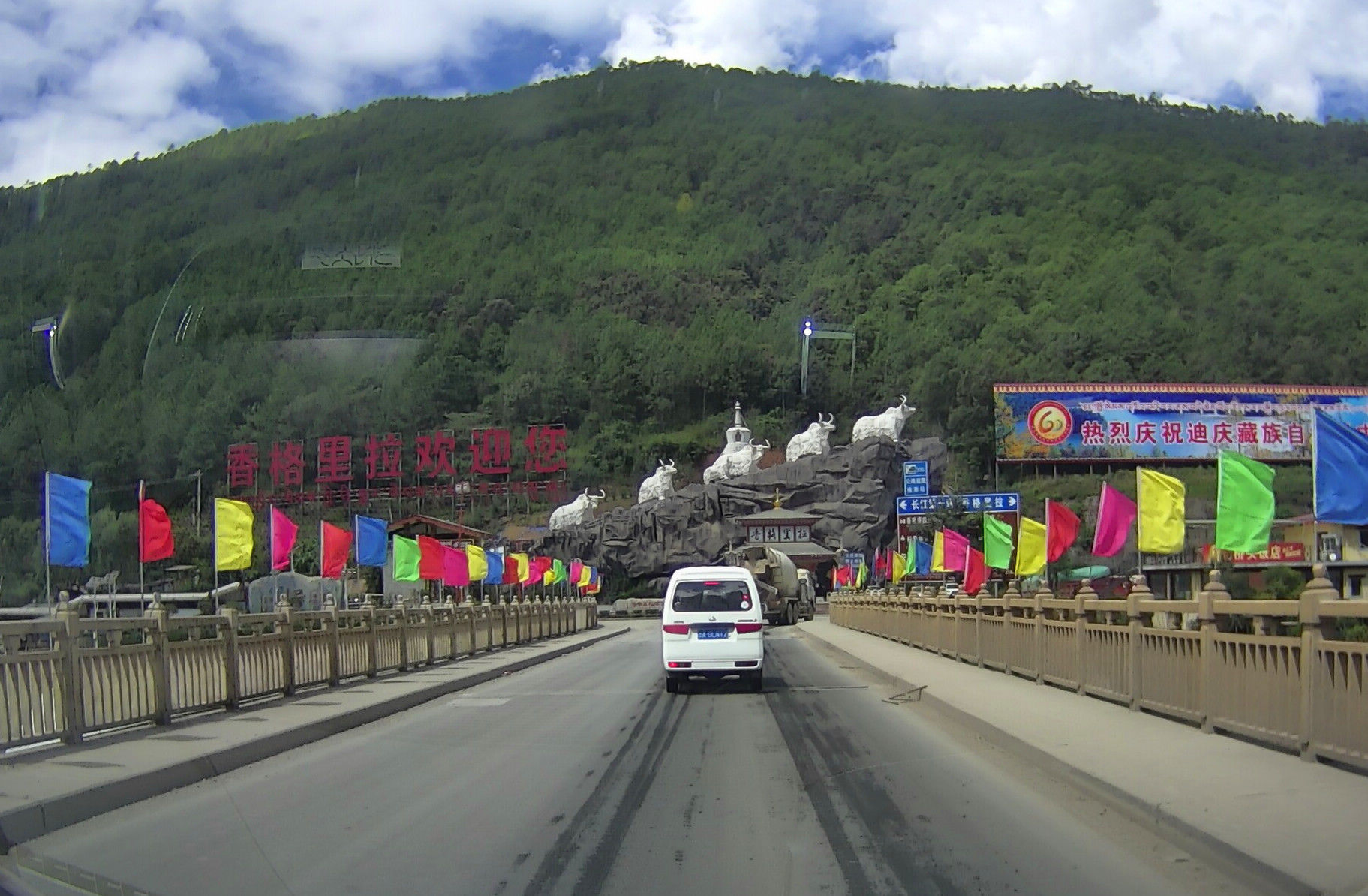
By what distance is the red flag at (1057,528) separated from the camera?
84.8 feet

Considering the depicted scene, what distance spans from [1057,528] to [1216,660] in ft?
49.5

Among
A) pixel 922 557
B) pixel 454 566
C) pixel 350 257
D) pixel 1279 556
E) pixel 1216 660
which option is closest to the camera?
pixel 1216 660

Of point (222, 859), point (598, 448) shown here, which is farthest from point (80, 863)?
point (598, 448)

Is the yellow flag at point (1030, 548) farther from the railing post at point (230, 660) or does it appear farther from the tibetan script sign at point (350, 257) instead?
the tibetan script sign at point (350, 257)

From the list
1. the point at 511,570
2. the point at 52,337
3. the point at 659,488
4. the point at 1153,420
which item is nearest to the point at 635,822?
the point at 52,337

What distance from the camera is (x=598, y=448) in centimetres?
13075

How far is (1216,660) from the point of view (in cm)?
1168

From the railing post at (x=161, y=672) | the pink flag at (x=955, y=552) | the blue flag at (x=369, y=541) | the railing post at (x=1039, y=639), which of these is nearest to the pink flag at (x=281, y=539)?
the blue flag at (x=369, y=541)

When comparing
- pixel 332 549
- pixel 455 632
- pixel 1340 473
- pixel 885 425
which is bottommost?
pixel 455 632

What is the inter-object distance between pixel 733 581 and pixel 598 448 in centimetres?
11088

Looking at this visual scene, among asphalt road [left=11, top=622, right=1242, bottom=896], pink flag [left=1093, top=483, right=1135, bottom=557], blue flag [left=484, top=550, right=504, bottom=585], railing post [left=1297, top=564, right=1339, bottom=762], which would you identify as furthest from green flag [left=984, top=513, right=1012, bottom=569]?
railing post [left=1297, top=564, right=1339, bottom=762]

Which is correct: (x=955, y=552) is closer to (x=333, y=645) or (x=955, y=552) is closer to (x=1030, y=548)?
(x=1030, y=548)

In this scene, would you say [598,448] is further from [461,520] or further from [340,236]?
[340,236]

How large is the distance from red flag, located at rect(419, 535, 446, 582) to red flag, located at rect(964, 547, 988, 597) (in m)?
15.3
